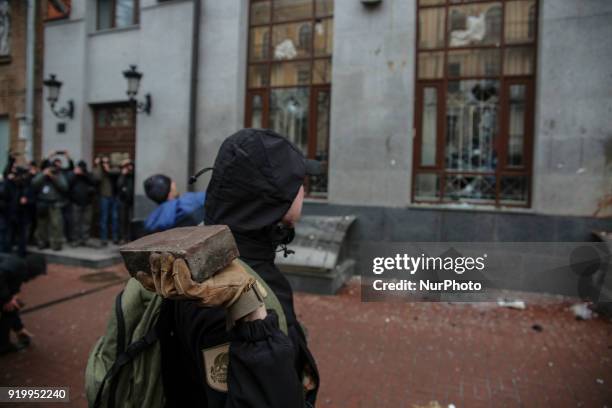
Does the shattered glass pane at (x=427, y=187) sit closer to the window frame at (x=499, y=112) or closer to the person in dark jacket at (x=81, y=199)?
the window frame at (x=499, y=112)

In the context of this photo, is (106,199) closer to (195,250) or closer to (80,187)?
(80,187)

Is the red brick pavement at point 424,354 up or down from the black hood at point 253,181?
down

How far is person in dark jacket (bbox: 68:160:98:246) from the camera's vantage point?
29.2 ft

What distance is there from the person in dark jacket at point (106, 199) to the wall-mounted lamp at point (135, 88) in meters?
1.53

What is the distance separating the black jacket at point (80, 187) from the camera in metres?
8.90

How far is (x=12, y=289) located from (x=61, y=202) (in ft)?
17.8

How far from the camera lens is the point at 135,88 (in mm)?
8969

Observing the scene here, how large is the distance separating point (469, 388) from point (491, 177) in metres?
4.38

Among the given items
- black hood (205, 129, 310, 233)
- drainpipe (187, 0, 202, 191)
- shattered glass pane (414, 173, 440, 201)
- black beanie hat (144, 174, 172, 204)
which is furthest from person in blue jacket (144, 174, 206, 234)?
drainpipe (187, 0, 202, 191)

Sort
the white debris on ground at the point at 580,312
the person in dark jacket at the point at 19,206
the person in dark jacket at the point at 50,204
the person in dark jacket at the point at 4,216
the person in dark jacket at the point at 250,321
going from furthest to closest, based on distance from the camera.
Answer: the person in dark jacket at the point at 50,204
the person in dark jacket at the point at 19,206
the person in dark jacket at the point at 4,216
the white debris on ground at the point at 580,312
the person in dark jacket at the point at 250,321

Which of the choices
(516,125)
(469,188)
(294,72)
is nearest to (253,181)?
(469,188)

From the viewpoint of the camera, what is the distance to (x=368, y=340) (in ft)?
15.2

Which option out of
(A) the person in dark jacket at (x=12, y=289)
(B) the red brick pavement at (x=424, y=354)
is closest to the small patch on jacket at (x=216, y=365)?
(B) the red brick pavement at (x=424, y=354)

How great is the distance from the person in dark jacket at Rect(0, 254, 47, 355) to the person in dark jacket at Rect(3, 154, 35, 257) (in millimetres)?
4872
